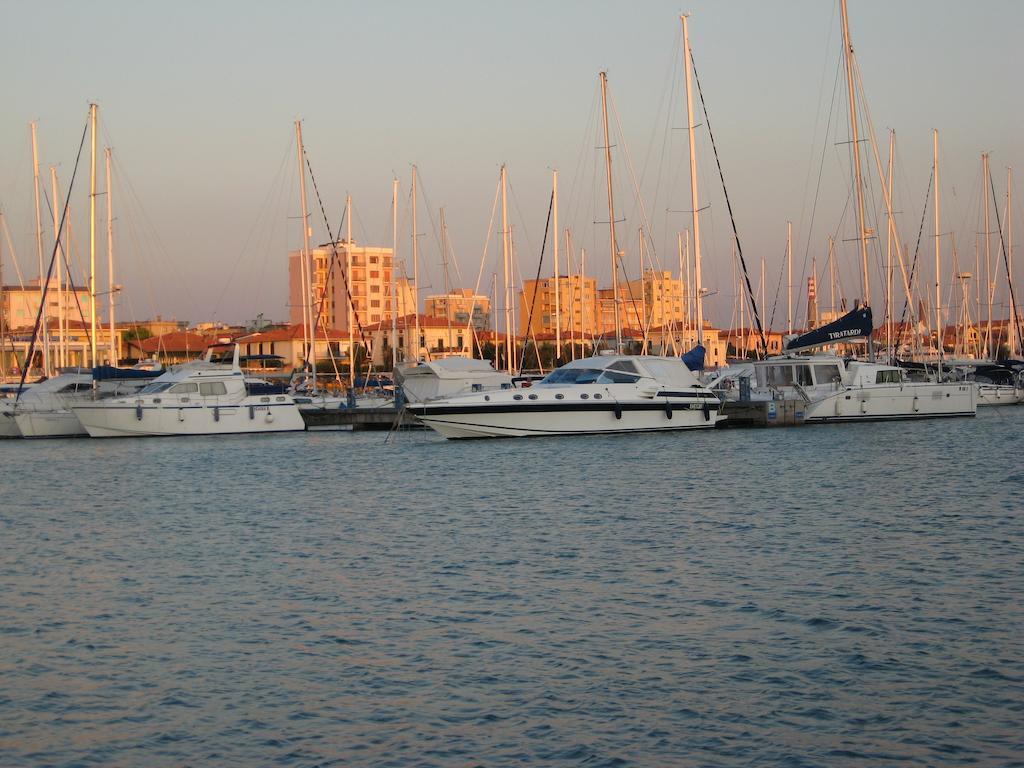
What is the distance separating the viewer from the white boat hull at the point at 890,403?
4766cm

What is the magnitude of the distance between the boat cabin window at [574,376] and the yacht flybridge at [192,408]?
12.8 metres

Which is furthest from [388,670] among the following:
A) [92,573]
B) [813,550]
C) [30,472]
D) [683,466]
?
[30,472]

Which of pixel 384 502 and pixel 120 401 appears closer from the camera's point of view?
pixel 384 502

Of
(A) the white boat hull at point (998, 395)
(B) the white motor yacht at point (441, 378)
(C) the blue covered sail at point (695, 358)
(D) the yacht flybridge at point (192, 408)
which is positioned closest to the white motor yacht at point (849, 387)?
(C) the blue covered sail at point (695, 358)

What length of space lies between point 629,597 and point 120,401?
34.8m

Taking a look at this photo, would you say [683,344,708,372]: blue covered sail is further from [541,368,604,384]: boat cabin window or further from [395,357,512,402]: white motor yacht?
[395,357,512,402]: white motor yacht

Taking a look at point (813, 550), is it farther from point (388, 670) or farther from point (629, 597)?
point (388, 670)

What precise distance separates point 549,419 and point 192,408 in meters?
15.0

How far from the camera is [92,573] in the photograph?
19484 mm

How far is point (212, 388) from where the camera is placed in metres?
48.9

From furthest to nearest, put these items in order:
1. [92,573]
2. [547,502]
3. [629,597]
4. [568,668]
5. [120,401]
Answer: [120,401], [547,502], [92,573], [629,597], [568,668]

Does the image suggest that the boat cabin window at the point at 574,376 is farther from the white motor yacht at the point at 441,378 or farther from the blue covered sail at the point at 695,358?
the white motor yacht at the point at 441,378

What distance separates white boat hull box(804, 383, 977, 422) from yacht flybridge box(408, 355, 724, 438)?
6.14m

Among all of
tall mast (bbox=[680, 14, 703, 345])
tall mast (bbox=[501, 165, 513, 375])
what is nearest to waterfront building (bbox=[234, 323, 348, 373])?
tall mast (bbox=[501, 165, 513, 375])
